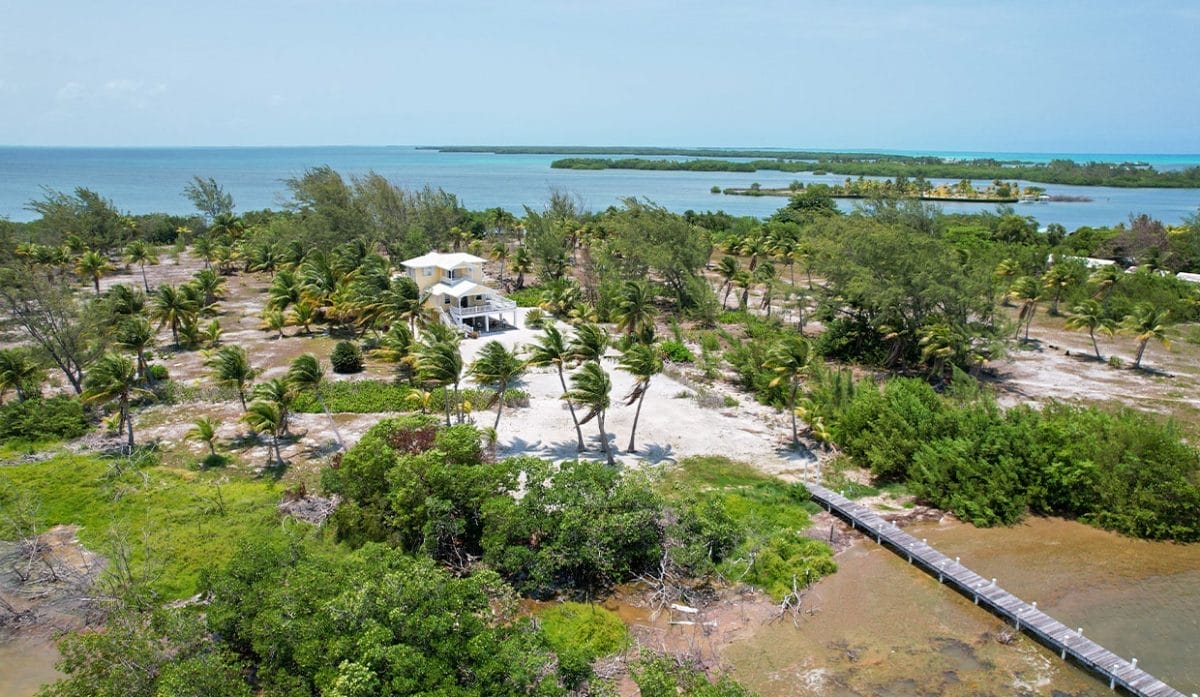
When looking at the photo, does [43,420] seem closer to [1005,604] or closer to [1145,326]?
[1005,604]

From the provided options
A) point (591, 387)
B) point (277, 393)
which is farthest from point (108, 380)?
point (591, 387)

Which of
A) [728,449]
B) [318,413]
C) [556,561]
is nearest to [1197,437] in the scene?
[728,449]

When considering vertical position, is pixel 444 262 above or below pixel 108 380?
above

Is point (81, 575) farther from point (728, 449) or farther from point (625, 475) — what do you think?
point (728, 449)

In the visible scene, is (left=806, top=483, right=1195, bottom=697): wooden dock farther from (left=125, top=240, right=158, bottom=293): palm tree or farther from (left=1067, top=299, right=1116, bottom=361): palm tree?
(left=125, top=240, right=158, bottom=293): palm tree

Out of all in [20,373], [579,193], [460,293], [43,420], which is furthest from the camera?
[579,193]

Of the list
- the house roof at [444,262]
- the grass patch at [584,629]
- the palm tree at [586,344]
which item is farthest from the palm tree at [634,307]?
the grass patch at [584,629]
